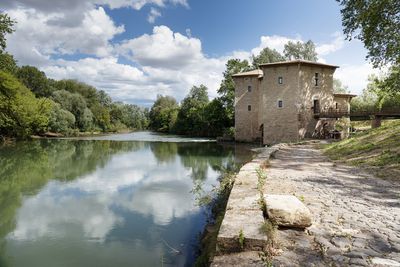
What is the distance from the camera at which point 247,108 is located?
125 ft

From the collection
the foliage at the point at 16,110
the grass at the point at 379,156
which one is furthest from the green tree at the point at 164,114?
the grass at the point at 379,156

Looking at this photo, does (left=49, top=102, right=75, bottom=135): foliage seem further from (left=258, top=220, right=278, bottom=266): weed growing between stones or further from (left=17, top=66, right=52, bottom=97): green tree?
(left=258, top=220, right=278, bottom=266): weed growing between stones

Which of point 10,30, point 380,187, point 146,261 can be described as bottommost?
point 146,261

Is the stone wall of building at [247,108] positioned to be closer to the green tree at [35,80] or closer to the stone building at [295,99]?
the stone building at [295,99]

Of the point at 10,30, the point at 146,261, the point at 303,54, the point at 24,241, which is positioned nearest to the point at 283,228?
the point at 146,261

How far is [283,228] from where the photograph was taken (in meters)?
4.26

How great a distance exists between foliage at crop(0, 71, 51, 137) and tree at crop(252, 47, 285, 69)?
102 ft

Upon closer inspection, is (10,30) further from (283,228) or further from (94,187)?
(283,228)

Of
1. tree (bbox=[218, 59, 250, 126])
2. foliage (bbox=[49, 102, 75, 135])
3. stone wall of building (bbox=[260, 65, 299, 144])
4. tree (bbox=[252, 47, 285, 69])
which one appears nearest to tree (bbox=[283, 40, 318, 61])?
tree (bbox=[252, 47, 285, 69])

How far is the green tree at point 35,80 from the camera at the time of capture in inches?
2334

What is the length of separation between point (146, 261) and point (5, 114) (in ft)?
104

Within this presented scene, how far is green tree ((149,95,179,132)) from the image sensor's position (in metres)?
76.8

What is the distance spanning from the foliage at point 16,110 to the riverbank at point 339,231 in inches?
1166

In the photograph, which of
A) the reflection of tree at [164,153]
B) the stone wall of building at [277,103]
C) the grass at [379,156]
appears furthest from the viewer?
the stone wall of building at [277,103]
